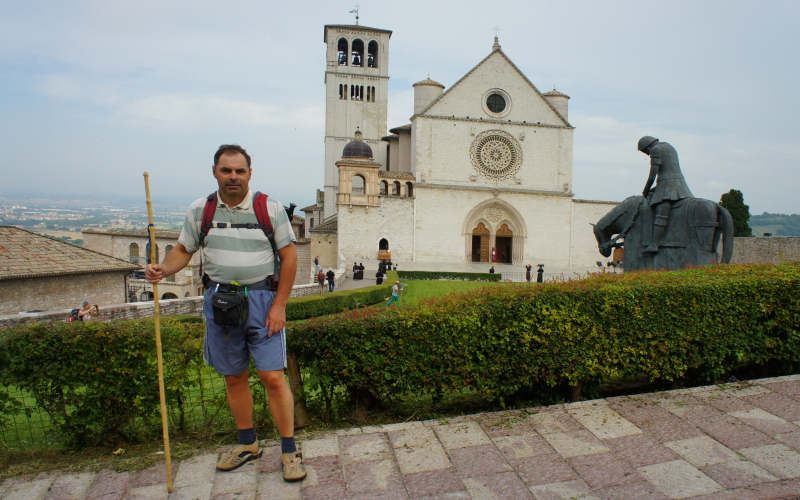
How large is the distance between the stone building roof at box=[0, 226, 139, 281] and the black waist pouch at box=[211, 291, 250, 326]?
13120 millimetres

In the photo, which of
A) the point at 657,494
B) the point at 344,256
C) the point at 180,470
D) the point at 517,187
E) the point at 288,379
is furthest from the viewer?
the point at 517,187

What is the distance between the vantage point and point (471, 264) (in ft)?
112

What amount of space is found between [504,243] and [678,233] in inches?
1076

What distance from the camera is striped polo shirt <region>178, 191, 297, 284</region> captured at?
3.37 meters

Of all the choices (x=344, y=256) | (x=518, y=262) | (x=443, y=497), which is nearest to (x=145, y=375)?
(x=443, y=497)

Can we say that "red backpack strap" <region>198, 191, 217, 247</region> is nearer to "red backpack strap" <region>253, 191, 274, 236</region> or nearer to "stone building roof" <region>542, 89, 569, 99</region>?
"red backpack strap" <region>253, 191, 274, 236</region>

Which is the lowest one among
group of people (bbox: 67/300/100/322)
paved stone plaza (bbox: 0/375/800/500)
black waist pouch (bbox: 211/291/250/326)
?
group of people (bbox: 67/300/100/322)

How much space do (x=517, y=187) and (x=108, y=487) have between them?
1349 inches

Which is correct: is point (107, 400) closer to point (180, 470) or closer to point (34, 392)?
point (34, 392)

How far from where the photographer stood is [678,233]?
30.0 ft

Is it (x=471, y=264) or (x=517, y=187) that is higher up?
(x=517, y=187)

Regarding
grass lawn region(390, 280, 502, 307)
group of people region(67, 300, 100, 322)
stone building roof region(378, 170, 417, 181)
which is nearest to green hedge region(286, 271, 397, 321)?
grass lawn region(390, 280, 502, 307)

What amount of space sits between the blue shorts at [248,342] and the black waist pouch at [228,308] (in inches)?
4.3

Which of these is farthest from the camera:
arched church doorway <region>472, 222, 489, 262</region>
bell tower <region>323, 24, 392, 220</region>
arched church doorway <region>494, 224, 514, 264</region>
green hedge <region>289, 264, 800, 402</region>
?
bell tower <region>323, 24, 392, 220</region>
